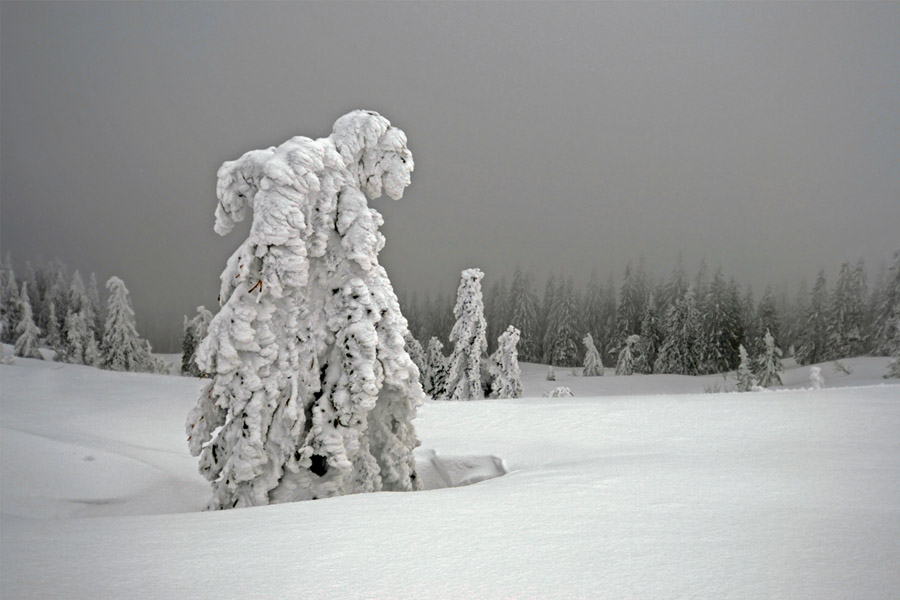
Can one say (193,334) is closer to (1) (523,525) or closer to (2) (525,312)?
(2) (525,312)

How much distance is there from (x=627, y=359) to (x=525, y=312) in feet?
50.9

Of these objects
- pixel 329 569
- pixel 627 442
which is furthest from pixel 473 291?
pixel 329 569

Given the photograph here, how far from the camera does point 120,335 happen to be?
131 feet

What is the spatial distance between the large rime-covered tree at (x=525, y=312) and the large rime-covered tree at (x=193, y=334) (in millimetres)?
36539

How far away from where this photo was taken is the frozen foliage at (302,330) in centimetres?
805

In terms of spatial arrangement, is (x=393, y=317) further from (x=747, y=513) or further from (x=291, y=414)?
(x=747, y=513)

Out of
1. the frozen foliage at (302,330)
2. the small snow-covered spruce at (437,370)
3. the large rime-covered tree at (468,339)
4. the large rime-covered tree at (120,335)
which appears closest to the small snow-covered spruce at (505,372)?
the large rime-covered tree at (468,339)

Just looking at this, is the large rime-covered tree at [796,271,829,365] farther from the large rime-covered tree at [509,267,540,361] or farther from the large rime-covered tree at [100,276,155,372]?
the large rime-covered tree at [100,276,155,372]

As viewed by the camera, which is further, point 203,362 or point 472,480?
point 472,480

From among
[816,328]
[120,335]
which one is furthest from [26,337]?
[816,328]

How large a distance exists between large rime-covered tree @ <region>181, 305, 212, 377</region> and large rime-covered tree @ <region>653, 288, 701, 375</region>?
41365 millimetres

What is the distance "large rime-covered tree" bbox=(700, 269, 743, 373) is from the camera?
167ft

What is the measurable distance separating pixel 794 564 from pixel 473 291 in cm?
2388

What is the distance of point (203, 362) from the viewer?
315 inches
